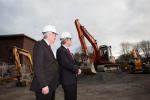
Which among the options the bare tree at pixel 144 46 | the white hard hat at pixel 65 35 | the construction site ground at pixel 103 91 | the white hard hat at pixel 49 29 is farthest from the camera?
the bare tree at pixel 144 46

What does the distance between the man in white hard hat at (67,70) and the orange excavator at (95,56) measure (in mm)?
19935

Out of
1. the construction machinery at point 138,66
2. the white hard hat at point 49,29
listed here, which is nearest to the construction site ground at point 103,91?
the construction machinery at point 138,66

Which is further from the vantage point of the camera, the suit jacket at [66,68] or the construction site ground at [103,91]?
the construction site ground at [103,91]

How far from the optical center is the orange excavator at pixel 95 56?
84.5ft

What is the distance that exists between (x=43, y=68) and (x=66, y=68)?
37.6 inches

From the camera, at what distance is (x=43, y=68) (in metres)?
4.14

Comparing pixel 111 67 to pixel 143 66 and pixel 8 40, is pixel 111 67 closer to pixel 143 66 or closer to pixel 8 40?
pixel 143 66

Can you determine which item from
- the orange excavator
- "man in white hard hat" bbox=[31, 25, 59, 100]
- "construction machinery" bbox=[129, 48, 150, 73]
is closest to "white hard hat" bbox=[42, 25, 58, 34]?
"man in white hard hat" bbox=[31, 25, 59, 100]

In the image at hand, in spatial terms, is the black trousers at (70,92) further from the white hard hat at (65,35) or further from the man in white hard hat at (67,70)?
the white hard hat at (65,35)

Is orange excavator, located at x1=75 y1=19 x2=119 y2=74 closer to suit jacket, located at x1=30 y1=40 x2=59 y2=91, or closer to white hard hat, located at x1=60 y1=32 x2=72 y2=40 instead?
white hard hat, located at x1=60 y1=32 x2=72 y2=40

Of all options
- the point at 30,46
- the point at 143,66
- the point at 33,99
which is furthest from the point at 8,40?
the point at 33,99

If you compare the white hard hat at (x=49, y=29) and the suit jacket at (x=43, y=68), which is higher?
the white hard hat at (x=49, y=29)

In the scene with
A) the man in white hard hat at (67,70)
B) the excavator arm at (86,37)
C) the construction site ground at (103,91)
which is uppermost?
the excavator arm at (86,37)

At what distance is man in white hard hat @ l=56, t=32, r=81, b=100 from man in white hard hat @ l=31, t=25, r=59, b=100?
63 centimetres
